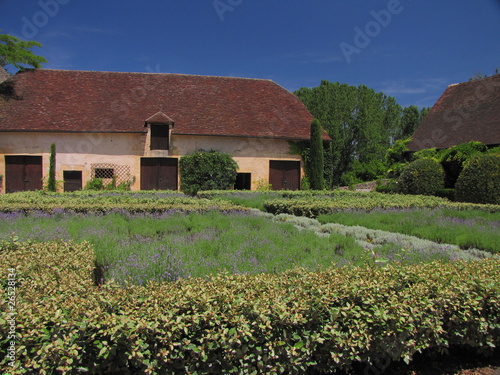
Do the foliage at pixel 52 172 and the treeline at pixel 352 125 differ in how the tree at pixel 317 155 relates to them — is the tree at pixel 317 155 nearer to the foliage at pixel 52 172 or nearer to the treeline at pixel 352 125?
the treeline at pixel 352 125

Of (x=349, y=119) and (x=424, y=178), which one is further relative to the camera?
(x=349, y=119)

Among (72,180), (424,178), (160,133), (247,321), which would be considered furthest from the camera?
(160,133)

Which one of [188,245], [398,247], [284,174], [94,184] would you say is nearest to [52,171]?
[94,184]

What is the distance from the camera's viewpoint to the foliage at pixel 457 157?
17.8 m

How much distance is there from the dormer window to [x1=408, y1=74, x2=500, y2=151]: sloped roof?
51.1 feet

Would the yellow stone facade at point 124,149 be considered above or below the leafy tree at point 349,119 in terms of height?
below

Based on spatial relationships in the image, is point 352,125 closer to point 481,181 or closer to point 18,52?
point 481,181

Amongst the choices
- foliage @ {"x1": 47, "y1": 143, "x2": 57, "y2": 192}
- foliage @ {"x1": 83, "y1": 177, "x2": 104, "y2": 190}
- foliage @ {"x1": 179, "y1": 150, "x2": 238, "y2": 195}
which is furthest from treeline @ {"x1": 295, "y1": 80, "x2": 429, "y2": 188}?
foliage @ {"x1": 47, "y1": 143, "x2": 57, "y2": 192}

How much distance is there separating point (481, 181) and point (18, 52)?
24.5 meters

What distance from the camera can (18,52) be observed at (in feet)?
69.8

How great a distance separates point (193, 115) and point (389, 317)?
2024cm

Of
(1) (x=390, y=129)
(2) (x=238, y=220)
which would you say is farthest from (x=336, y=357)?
(1) (x=390, y=129)

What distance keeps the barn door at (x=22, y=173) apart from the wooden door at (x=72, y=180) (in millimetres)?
1298

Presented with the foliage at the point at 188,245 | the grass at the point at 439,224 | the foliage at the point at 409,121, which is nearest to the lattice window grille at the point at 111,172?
the foliage at the point at 188,245
